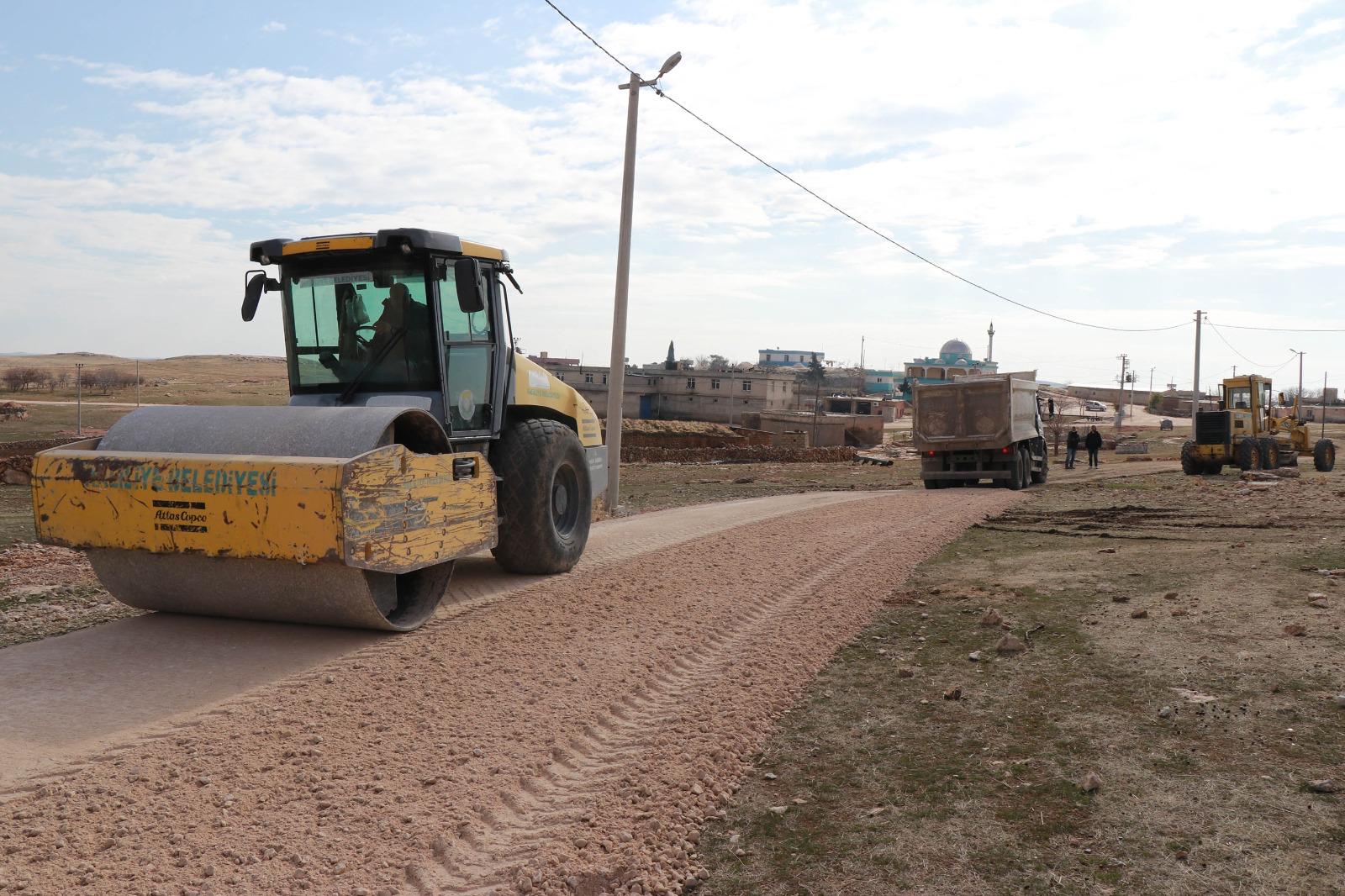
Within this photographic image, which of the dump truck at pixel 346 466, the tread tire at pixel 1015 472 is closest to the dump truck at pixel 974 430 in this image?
the tread tire at pixel 1015 472

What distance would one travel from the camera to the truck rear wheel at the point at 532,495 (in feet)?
30.5

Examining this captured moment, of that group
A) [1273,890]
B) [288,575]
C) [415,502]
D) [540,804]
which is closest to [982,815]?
[1273,890]

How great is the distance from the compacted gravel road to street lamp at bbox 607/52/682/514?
9317 mm

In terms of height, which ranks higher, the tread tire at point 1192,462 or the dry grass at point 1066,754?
the tread tire at point 1192,462

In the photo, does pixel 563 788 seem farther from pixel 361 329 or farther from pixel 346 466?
pixel 361 329

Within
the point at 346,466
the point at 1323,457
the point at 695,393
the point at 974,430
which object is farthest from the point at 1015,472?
the point at 695,393

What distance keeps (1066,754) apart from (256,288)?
7378mm

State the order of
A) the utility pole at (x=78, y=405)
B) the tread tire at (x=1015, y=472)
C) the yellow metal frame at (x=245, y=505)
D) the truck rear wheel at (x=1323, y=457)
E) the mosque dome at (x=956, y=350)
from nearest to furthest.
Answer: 1. the yellow metal frame at (x=245, y=505)
2. the tread tire at (x=1015, y=472)
3. the utility pole at (x=78, y=405)
4. the truck rear wheel at (x=1323, y=457)
5. the mosque dome at (x=956, y=350)

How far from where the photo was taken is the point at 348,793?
14.8 feet

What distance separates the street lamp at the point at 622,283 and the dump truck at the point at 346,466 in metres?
7.67

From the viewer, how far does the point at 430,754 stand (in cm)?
499

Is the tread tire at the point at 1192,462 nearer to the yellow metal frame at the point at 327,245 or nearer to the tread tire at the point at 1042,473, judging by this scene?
the tread tire at the point at 1042,473

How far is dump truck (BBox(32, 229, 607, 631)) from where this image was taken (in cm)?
646

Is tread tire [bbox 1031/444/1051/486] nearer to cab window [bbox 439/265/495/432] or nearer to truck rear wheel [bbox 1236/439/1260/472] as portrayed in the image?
truck rear wheel [bbox 1236/439/1260/472]
